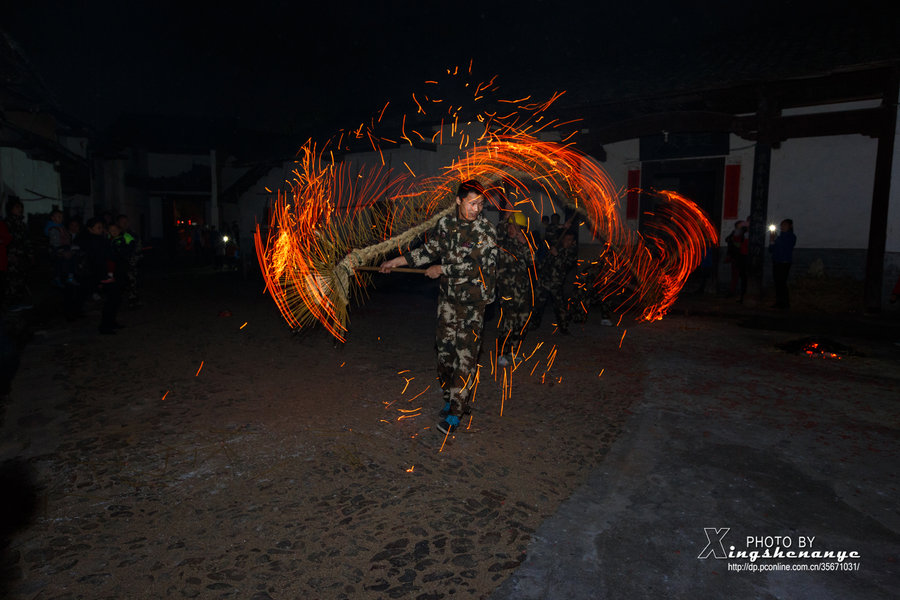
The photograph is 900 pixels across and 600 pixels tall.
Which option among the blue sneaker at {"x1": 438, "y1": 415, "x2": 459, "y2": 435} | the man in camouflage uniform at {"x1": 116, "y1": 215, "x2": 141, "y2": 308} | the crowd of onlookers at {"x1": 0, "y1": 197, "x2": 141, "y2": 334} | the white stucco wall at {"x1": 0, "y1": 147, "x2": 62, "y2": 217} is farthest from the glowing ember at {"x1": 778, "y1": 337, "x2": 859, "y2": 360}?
the white stucco wall at {"x1": 0, "y1": 147, "x2": 62, "y2": 217}

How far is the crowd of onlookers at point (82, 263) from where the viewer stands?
8.07m

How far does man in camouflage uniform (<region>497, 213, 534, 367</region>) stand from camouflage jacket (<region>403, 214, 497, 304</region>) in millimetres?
2090

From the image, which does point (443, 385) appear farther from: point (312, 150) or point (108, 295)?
point (312, 150)

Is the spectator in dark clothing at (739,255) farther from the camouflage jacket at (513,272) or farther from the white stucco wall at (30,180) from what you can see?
the white stucco wall at (30,180)

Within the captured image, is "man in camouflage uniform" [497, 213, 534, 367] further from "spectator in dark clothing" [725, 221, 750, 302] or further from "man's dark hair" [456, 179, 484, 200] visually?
"spectator in dark clothing" [725, 221, 750, 302]

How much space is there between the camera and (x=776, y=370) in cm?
612

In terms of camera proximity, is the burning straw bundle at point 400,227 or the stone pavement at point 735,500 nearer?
the stone pavement at point 735,500

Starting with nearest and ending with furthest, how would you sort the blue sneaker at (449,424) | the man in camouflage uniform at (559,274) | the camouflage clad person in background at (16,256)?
the blue sneaker at (449,424) < the man in camouflage uniform at (559,274) < the camouflage clad person in background at (16,256)

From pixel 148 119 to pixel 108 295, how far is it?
121ft

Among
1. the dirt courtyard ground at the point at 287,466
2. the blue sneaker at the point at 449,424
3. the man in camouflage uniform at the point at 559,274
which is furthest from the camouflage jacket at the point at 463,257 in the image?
the man in camouflage uniform at the point at 559,274

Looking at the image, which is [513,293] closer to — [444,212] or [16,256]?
[444,212]

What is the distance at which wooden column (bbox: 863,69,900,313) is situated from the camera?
998cm

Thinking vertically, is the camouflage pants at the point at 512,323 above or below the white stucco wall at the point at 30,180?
below

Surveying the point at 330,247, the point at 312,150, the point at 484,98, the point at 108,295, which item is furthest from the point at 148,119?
the point at 330,247
